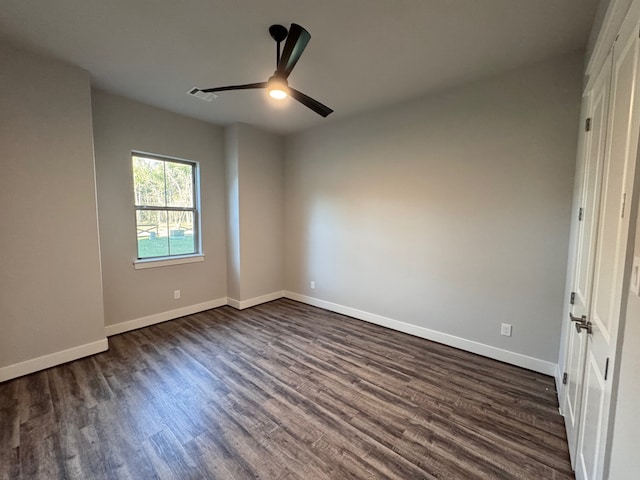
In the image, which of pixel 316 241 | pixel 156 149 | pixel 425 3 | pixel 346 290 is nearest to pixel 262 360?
pixel 346 290

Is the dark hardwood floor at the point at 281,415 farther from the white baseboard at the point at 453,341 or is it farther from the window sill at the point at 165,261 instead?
the window sill at the point at 165,261

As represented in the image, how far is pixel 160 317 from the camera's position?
3.72 metres

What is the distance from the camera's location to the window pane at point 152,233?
11.6ft

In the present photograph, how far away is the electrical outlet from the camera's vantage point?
2.69m

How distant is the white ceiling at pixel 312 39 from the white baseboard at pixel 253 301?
114 inches

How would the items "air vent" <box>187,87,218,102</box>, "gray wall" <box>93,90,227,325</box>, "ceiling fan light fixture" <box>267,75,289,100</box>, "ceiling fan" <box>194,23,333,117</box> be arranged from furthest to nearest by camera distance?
"gray wall" <box>93,90,227,325</box> → "air vent" <box>187,87,218,102</box> → "ceiling fan light fixture" <box>267,75,289,100</box> → "ceiling fan" <box>194,23,333,117</box>

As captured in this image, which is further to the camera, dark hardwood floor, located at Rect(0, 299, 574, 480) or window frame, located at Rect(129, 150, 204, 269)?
window frame, located at Rect(129, 150, 204, 269)

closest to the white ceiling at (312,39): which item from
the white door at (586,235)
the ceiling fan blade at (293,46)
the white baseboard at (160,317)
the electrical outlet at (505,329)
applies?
Result: the ceiling fan blade at (293,46)

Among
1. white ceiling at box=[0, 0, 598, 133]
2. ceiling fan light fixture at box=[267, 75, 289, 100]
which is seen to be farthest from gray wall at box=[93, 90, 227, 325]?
ceiling fan light fixture at box=[267, 75, 289, 100]

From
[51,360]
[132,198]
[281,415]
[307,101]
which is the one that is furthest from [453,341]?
[132,198]

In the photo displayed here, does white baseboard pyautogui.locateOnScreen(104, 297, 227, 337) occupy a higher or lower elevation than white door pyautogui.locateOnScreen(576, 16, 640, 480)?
lower

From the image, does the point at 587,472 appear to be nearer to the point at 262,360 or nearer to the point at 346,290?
the point at 262,360

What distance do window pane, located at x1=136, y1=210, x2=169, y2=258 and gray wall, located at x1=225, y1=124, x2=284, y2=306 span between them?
35.1 inches

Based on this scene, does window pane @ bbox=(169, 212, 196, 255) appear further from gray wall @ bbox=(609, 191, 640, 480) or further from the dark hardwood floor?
gray wall @ bbox=(609, 191, 640, 480)
